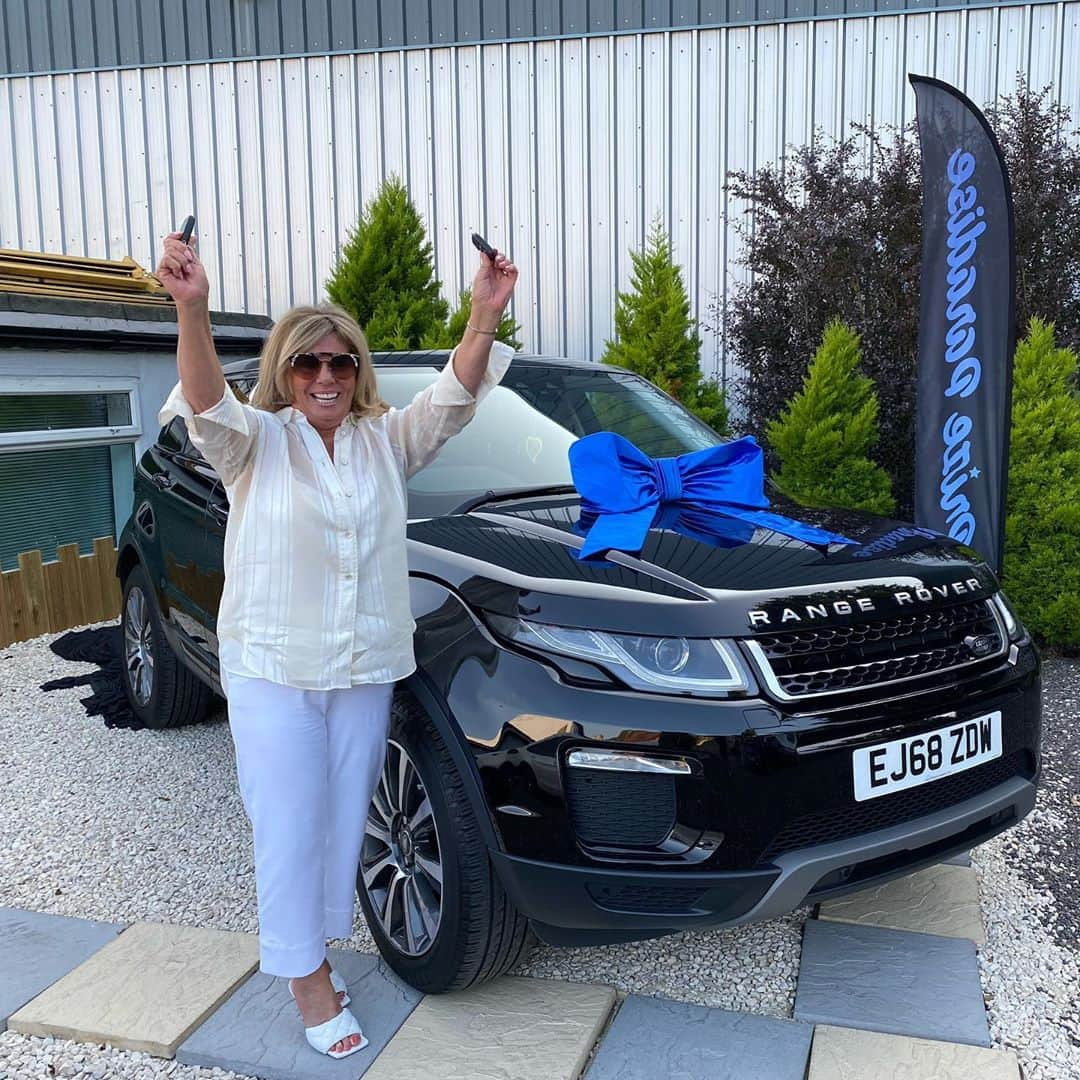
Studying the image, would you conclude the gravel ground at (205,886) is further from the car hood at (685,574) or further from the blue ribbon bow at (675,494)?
the blue ribbon bow at (675,494)

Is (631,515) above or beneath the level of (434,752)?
above

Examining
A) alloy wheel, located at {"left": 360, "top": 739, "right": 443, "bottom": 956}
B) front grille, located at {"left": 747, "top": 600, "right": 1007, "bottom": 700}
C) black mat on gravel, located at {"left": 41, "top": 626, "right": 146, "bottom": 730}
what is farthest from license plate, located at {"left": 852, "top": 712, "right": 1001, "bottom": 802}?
black mat on gravel, located at {"left": 41, "top": 626, "right": 146, "bottom": 730}

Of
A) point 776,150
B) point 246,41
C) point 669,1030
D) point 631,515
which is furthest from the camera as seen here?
point 246,41

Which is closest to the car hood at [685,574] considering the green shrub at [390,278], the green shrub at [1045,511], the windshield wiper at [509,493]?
the windshield wiper at [509,493]

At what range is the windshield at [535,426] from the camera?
3045mm

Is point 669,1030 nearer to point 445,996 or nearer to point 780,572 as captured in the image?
point 445,996

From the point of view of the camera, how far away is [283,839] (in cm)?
219

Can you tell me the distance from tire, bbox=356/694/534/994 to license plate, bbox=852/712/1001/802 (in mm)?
815

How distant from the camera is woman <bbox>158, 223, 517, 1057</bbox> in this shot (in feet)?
6.95

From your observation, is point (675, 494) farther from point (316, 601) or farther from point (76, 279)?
point (76, 279)

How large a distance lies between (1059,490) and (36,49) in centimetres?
939

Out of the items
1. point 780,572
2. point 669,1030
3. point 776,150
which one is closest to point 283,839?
point 669,1030

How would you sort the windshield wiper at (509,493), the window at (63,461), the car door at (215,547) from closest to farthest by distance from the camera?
the windshield wiper at (509,493), the car door at (215,547), the window at (63,461)

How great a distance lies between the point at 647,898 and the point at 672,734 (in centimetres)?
34
